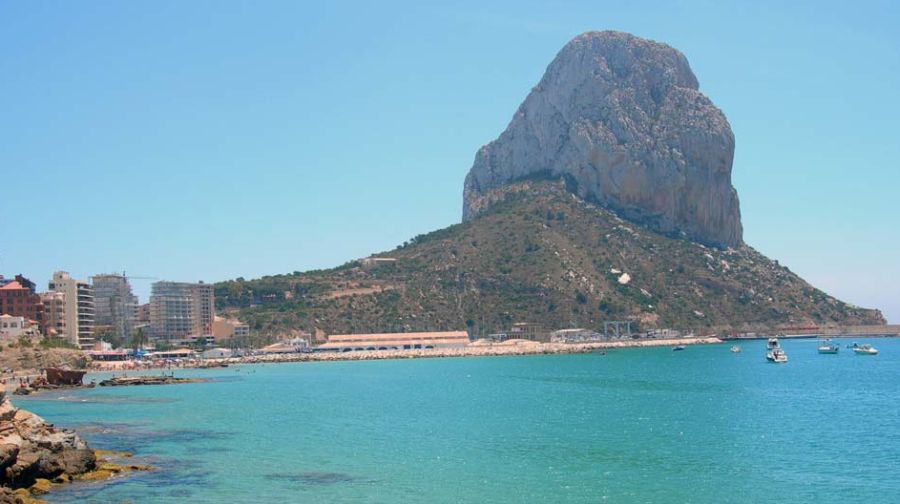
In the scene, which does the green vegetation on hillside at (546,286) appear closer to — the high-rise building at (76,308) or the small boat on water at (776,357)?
the high-rise building at (76,308)

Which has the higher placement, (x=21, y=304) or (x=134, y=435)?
(x=21, y=304)

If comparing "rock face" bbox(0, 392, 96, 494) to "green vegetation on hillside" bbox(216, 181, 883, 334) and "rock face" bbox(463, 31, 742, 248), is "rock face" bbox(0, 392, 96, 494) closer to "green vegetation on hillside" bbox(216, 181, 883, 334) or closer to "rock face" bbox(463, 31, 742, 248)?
"green vegetation on hillside" bbox(216, 181, 883, 334)

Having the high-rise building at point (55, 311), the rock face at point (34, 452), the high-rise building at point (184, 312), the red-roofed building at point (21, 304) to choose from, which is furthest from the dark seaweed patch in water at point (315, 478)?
the high-rise building at point (184, 312)

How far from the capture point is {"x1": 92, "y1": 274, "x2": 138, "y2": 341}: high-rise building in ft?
570

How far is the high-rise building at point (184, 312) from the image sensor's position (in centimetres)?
17338

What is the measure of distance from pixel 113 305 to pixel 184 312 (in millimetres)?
14589

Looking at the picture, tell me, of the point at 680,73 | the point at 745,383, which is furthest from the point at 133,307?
the point at 745,383

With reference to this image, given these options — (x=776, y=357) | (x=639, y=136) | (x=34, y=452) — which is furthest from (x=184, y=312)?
(x=34, y=452)

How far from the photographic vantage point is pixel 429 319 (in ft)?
512

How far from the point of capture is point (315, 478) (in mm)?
32625

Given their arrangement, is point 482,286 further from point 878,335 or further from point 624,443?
point 624,443

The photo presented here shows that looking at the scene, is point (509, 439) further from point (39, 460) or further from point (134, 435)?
point (39, 460)

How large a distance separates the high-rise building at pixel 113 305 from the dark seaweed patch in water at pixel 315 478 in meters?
146

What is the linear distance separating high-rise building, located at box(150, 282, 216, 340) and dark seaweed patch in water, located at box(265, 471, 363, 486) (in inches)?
5665
